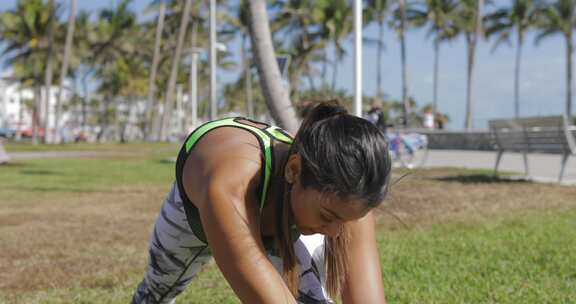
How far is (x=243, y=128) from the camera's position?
212 cm

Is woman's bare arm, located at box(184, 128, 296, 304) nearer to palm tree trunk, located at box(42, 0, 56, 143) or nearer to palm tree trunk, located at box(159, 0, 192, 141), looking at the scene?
palm tree trunk, located at box(159, 0, 192, 141)

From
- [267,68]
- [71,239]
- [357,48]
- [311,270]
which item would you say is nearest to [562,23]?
[357,48]

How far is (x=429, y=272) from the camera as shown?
14.4 ft

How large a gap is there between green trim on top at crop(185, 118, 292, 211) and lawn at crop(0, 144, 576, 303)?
428mm

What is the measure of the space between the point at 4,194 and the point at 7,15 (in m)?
41.9

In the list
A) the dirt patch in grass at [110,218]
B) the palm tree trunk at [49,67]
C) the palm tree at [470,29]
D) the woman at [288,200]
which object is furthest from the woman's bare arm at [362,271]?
the palm tree trunk at [49,67]

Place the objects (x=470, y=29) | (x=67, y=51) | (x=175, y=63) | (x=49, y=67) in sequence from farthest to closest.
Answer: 1. (x=470, y=29)
2. (x=175, y=63)
3. (x=49, y=67)
4. (x=67, y=51)

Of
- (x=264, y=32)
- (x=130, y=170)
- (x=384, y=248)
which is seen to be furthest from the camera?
(x=130, y=170)

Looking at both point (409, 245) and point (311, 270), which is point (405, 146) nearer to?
point (409, 245)

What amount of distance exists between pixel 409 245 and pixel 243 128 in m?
3.50

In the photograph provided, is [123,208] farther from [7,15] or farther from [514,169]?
[7,15]

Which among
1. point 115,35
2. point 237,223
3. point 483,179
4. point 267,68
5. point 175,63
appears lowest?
point 483,179

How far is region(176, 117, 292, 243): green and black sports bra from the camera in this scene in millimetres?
1980

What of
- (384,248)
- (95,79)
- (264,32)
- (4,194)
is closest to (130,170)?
(4,194)
